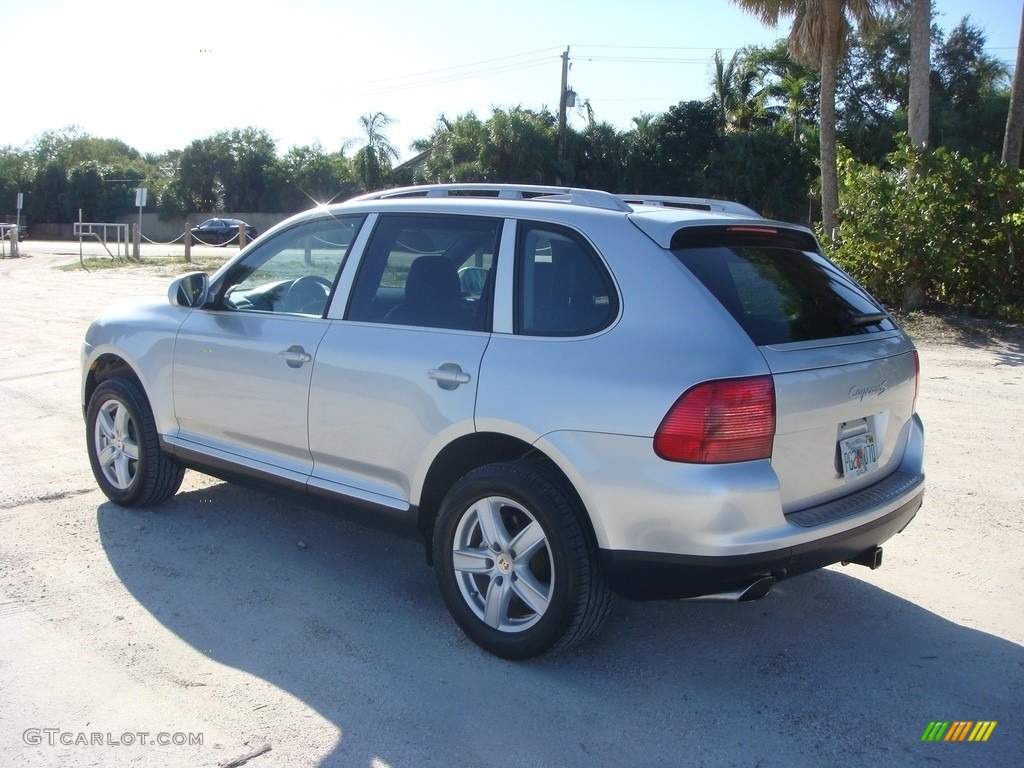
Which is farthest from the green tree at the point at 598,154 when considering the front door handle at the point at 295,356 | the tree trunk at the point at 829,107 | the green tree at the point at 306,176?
the front door handle at the point at 295,356

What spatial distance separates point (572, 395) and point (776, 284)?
1023mm

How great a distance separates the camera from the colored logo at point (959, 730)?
11.3 feet

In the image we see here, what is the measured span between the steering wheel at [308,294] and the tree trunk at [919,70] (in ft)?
45.6

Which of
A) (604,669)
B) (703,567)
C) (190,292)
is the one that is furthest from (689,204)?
(190,292)

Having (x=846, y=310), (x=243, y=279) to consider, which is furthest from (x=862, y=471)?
(x=243, y=279)

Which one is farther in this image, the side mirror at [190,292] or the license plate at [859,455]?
the side mirror at [190,292]

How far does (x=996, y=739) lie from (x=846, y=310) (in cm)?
175

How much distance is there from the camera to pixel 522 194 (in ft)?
14.8

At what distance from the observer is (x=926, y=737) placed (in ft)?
11.3

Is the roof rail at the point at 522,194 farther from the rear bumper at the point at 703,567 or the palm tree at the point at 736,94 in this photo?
the palm tree at the point at 736,94

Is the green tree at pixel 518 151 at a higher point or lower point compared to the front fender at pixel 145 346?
higher

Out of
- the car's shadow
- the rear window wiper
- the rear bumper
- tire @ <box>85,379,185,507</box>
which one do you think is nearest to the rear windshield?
the rear window wiper

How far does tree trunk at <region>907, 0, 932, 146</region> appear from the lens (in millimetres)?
16297

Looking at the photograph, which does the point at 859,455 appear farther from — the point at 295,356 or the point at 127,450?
the point at 127,450
